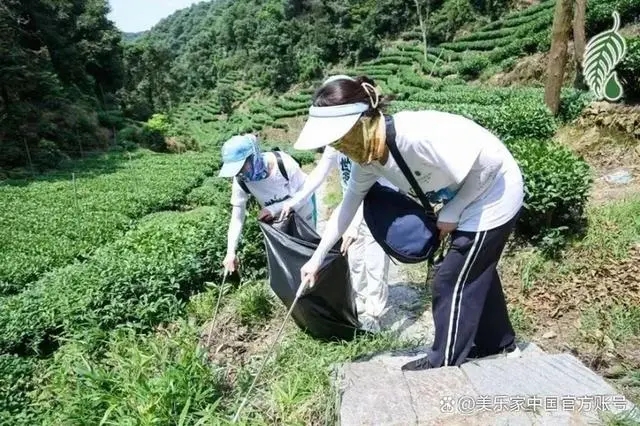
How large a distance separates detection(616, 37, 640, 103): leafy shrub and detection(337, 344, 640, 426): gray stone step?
5.29 metres

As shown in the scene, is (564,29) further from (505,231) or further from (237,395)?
(237,395)

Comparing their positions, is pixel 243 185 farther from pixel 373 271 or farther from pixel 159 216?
pixel 159 216

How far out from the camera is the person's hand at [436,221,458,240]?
2281mm

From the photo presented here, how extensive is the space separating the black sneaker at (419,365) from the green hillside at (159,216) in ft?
1.45

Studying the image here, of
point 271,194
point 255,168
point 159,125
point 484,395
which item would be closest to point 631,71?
point 271,194

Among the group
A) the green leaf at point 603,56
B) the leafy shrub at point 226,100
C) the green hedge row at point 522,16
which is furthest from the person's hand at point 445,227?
the leafy shrub at point 226,100

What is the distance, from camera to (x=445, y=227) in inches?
90.4

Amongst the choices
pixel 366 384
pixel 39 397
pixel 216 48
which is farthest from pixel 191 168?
pixel 216 48

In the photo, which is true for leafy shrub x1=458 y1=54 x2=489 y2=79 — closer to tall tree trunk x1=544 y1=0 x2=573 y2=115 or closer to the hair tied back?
tall tree trunk x1=544 y1=0 x2=573 y2=115

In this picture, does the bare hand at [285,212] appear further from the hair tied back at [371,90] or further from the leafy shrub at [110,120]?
the leafy shrub at [110,120]

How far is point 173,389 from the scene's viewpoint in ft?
8.08

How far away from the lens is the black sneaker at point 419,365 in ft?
8.03

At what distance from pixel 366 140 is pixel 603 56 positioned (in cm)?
376

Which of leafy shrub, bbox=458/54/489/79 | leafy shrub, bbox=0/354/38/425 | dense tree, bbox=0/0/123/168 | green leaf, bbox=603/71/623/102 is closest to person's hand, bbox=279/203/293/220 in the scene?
leafy shrub, bbox=0/354/38/425
